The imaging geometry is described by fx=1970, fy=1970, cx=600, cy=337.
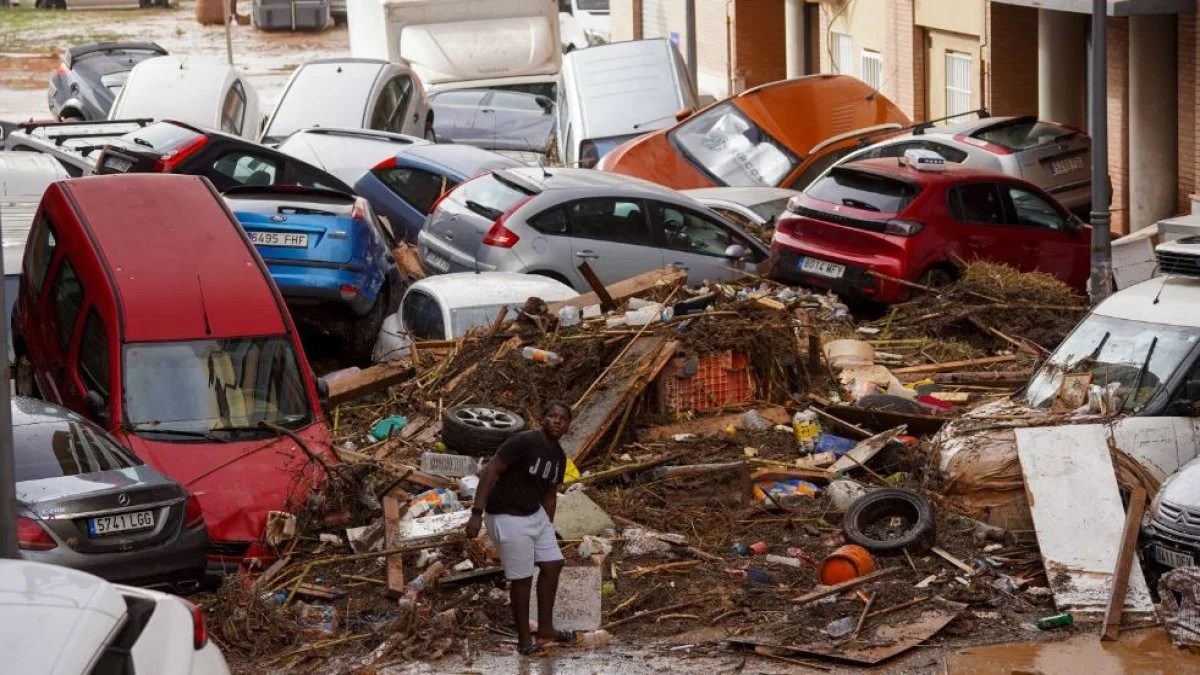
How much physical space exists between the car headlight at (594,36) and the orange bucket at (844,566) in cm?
3706

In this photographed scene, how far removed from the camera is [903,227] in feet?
60.1

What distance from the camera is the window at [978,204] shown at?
18891mm

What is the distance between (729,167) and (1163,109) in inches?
209

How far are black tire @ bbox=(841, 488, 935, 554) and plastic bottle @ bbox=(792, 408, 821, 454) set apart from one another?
171cm

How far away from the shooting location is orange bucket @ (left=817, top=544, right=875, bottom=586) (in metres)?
11.2

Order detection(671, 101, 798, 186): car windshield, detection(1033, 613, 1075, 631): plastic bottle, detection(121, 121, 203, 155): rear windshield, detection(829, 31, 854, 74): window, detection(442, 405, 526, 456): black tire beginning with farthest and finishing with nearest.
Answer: detection(829, 31, 854, 74): window → detection(671, 101, 798, 186): car windshield → detection(121, 121, 203, 155): rear windshield → detection(442, 405, 526, 456): black tire → detection(1033, 613, 1075, 631): plastic bottle

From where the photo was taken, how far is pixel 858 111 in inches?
1015

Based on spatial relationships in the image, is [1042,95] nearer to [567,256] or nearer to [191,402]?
[567,256]

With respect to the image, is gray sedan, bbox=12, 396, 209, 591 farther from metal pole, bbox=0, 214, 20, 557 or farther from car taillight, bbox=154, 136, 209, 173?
car taillight, bbox=154, 136, 209, 173

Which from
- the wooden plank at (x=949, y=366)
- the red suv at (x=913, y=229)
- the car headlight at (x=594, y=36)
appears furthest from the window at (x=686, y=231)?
the car headlight at (x=594, y=36)

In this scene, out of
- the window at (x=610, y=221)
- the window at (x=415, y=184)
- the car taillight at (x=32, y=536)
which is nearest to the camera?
the car taillight at (x=32, y=536)

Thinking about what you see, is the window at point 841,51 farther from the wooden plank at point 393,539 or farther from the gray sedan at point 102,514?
the gray sedan at point 102,514

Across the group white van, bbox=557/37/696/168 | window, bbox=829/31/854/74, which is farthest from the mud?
white van, bbox=557/37/696/168

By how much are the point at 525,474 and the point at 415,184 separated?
12.0m
